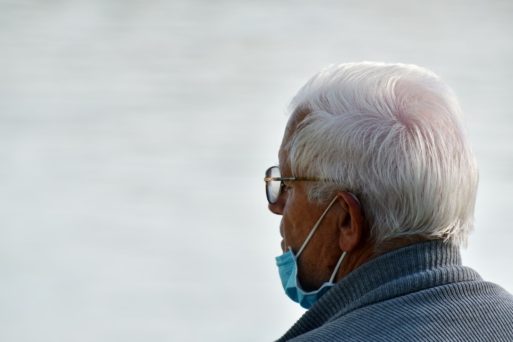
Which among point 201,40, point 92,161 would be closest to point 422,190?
point 92,161

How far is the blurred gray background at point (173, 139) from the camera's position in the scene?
9.40 ft

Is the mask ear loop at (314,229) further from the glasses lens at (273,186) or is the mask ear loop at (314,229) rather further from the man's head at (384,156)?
the glasses lens at (273,186)

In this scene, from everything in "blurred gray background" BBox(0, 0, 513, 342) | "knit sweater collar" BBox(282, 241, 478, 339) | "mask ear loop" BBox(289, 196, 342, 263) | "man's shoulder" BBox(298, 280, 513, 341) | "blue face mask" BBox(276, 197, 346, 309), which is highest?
"blurred gray background" BBox(0, 0, 513, 342)

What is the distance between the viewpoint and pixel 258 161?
3146 mm

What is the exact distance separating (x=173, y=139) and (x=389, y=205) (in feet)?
6.11

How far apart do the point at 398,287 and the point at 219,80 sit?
2108 mm

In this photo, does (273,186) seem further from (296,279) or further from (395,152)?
(395,152)

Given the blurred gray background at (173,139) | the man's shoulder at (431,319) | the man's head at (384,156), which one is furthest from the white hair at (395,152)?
the blurred gray background at (173,139)

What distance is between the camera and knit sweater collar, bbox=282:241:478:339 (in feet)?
4.62

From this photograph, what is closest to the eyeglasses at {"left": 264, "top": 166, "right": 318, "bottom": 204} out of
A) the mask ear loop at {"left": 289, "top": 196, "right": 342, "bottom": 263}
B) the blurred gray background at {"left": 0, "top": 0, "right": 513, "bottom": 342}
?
the mask ear loop at {"left": 289, "top": 196, "right": 342, "bottom": 263}

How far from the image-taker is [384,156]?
1.43m

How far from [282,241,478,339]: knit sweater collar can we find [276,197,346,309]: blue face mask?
0.23 ft

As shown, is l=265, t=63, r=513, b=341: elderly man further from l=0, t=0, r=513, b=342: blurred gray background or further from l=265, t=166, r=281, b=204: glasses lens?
l=0, t=0, r=513, b=342: blurred gray background

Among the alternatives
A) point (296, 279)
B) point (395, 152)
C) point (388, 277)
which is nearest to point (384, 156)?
point (395, 152)
